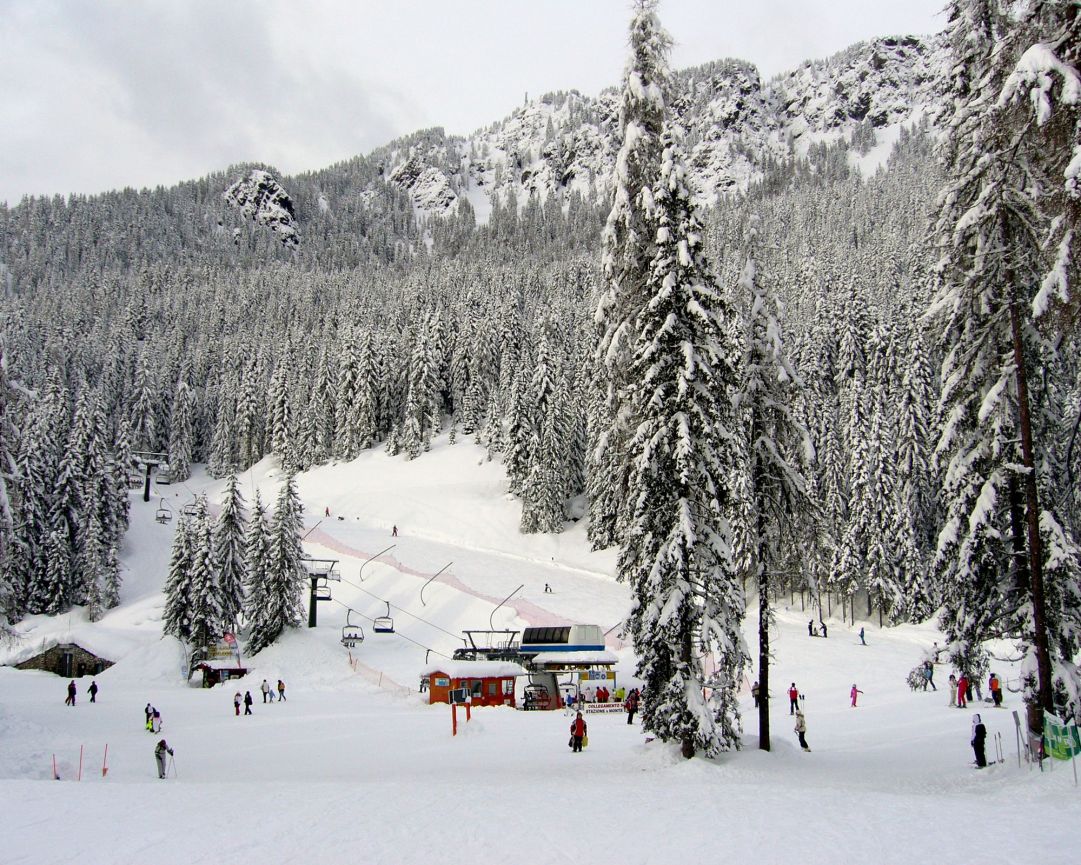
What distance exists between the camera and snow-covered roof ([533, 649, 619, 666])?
136 ft

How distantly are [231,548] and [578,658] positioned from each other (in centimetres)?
2490

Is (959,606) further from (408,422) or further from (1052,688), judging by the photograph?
(408,422)

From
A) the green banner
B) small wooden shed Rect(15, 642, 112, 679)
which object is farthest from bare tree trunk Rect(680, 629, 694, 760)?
small wooden shed Rect(15, 642, 112, 679)

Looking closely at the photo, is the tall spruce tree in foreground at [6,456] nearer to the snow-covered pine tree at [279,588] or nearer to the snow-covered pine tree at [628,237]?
the snow-covered pine tree at [628,237]

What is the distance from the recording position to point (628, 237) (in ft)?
65.6

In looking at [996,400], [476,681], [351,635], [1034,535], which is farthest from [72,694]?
[996,400]

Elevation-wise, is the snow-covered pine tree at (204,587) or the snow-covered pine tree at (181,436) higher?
the snow-covered pine tree at (181,436)

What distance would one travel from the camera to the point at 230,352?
139750 mm

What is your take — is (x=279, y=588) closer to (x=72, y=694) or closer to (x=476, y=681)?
(x=72, y=694)

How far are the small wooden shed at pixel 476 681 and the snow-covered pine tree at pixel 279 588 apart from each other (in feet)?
41.7

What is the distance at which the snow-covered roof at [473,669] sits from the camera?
38.6m

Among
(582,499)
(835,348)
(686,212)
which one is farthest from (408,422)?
(686,212)

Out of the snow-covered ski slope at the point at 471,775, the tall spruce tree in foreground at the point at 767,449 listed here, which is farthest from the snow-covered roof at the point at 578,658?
the tall spruce tree in foreground at the point at 767,449

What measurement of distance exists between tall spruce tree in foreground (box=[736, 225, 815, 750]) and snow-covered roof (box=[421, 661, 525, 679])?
818 inches
